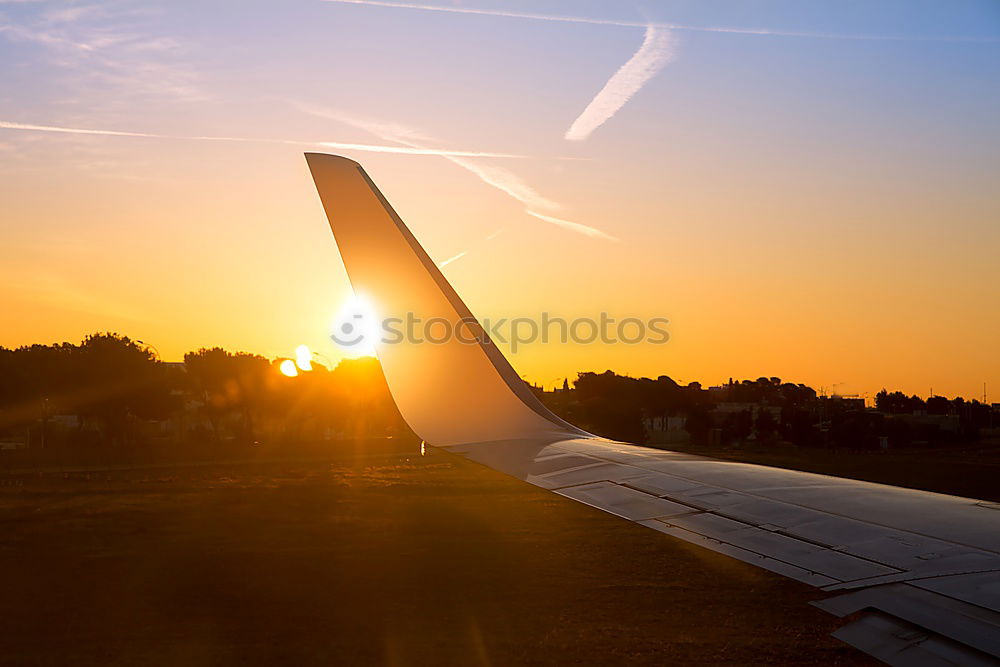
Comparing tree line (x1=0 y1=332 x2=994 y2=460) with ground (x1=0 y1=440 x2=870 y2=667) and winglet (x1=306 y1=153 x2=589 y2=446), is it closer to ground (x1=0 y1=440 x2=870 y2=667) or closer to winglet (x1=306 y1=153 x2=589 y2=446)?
ground (x1=0 y1=440 x2=870 y2=667)

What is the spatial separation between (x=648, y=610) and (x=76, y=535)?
12408mm

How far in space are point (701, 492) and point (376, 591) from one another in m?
9.00

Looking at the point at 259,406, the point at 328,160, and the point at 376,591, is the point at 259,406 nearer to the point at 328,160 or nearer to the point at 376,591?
the point at 376,591

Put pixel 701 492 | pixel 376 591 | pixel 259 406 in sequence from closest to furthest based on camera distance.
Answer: pixel 701 492, pixel 376 591, pixel 259 406

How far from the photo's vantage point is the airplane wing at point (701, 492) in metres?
2.26

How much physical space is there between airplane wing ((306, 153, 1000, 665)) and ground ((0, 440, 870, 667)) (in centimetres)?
33

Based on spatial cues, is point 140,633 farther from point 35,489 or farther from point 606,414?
point 606,414

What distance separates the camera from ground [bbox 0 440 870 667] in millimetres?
8633

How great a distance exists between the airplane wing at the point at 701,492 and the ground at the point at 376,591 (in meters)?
0.33

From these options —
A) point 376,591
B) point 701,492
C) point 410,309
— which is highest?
point 410,309

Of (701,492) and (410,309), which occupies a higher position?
(410,309)

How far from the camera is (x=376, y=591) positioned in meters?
11.6

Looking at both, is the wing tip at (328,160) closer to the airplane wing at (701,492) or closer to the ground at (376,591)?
the airplane wing at (701,492)

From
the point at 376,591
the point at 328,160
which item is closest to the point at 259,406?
the point at 376,591
